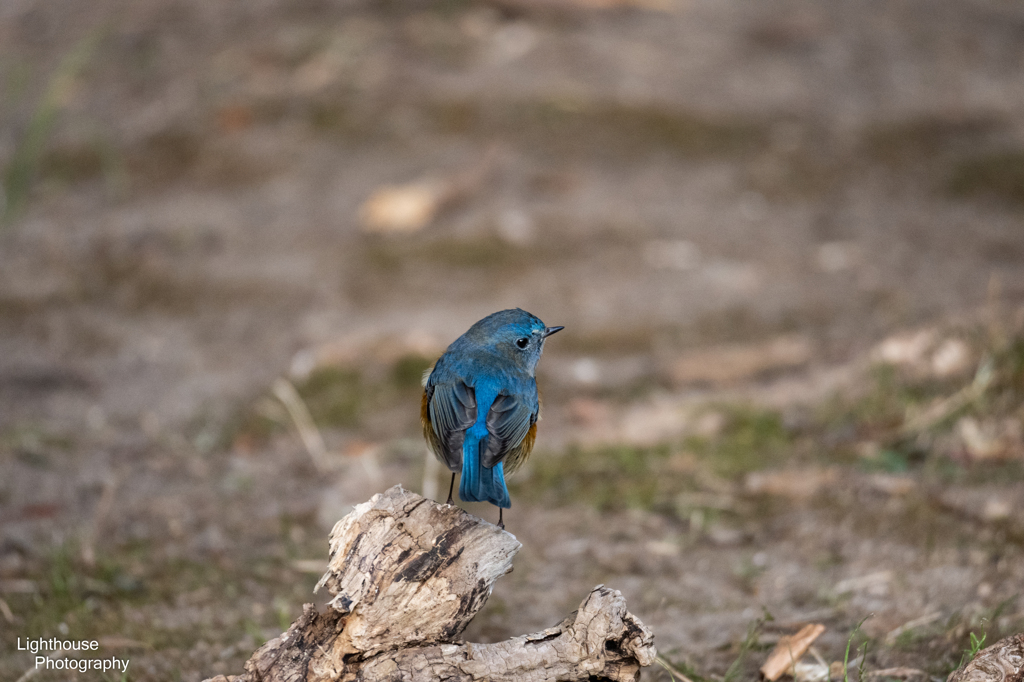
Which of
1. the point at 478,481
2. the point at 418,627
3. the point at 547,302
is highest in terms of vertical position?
the point at 547,302

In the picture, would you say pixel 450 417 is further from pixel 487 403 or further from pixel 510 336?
pixel 510 336

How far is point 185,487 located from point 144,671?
157cm

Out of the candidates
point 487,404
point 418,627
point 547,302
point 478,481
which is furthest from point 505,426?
point 547,302

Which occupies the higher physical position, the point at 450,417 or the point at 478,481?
the point at 450,417

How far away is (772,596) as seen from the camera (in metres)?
3.25

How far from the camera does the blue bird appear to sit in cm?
261

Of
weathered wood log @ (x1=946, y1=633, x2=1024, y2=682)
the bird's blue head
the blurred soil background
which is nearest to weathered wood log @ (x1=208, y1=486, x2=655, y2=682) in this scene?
the blurred soil background

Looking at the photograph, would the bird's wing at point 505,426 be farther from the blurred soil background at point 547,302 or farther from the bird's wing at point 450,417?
the blurred soil background at point 547,302

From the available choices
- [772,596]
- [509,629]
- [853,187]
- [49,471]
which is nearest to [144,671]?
[509,629]

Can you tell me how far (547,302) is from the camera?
19.7 feet

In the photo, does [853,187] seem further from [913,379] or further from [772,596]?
[772,596]

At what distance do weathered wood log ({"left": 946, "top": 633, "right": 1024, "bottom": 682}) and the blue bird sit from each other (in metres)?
1.24

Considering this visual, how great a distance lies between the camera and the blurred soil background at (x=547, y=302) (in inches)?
133

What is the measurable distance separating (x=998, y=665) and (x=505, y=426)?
4.76ft
